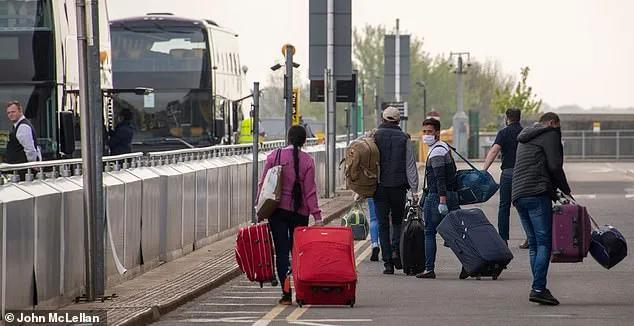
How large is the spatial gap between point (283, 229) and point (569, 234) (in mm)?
2683

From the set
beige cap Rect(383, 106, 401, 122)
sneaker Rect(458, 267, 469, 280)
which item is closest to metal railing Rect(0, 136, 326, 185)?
beige cap Rect(383, 106, 401, 122)

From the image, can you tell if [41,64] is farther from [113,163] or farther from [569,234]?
[569,234]

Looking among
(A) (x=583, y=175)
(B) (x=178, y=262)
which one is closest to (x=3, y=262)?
(B) (x=178, y=262)

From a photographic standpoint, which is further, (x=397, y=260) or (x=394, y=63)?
(x=394, y=63)

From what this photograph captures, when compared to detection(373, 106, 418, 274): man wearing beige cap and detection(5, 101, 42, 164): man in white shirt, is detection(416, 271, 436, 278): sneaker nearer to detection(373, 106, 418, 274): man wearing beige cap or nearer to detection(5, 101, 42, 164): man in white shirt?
detection(373, 106, 418, 274): man wearing beige cap

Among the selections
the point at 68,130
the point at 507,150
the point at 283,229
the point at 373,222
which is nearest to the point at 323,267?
the point at 283,229

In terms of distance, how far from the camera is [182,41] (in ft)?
133

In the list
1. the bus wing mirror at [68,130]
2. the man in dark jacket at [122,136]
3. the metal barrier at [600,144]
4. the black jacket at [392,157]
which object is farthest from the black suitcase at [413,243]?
the metal barrier at [600,144]

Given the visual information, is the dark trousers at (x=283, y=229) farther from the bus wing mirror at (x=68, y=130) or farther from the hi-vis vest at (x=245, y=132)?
the hi-vis vest at (x=245, y=132)

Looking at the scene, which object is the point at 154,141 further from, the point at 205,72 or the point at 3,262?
the point at 3,262

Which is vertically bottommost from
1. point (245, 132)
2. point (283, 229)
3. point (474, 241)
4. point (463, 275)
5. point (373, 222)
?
point (245, 132)

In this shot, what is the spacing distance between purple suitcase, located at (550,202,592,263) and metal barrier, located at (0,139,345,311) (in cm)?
432

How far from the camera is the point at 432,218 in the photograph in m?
18.9

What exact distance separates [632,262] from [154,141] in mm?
21981
